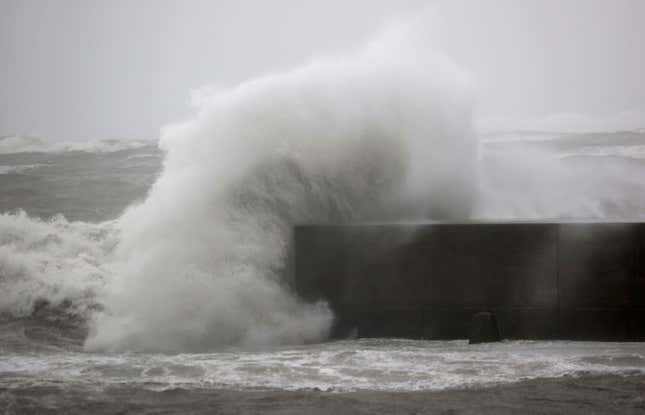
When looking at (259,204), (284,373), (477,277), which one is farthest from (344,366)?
(259,204)

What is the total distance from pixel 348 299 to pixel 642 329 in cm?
256

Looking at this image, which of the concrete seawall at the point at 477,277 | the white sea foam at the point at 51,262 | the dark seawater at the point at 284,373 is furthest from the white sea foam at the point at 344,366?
the white sea foam at the point at 51,262

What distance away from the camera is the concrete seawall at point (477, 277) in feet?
24.7

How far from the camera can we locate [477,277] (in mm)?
7762

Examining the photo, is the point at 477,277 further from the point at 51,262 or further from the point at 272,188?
the point at 51,262

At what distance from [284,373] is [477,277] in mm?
2415

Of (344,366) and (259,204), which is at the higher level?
(259,204)

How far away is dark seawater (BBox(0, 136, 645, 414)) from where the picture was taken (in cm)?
518

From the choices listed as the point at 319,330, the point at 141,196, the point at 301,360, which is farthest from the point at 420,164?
the point at 141,196

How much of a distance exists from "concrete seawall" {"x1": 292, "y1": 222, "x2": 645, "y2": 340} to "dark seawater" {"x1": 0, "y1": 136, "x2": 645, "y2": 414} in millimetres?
306

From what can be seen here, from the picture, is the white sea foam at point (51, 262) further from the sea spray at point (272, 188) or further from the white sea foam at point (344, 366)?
the white sea foam at point (344, 366)

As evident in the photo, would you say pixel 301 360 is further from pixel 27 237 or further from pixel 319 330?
pixel 27 237

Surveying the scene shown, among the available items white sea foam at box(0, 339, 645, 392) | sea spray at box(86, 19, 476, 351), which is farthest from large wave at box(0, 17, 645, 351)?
white sea foam at box(0, 339, 645, 392)

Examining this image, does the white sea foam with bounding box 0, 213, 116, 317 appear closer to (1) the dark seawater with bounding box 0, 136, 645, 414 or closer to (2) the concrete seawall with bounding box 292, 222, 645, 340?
(1) the dark seawater with bounding box 0, 136, 645, 414
